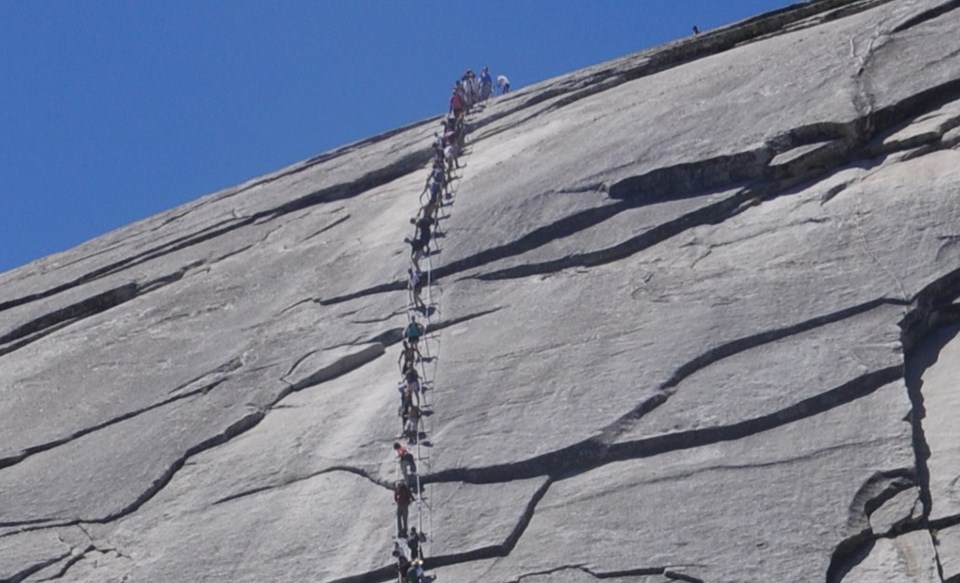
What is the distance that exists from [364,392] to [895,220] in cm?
574

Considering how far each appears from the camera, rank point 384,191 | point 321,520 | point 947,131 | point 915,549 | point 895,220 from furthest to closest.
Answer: point 384,191 < point 947,131 < point 895,220 < point 321,520 < point 915,549

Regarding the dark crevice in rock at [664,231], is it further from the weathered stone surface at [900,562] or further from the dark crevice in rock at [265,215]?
the dark crevice in rock at [265,215]

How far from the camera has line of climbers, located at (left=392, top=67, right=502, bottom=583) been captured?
556 inches

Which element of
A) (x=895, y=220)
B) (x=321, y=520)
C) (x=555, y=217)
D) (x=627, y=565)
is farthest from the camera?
(x=555, y=217)

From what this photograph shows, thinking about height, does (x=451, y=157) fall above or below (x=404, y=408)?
above

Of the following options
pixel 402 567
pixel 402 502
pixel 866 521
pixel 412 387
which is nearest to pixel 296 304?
pixel 412 387

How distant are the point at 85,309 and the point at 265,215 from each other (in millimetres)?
3080

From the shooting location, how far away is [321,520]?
15.0m

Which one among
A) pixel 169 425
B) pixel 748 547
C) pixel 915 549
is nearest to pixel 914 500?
pixel 915 549

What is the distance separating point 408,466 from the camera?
15125mm

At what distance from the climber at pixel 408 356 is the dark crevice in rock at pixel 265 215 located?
284 inches

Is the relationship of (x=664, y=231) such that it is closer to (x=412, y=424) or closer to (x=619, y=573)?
(x=412, y=424)

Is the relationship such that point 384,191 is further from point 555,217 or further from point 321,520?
point 321,520

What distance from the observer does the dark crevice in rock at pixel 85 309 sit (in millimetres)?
23047
